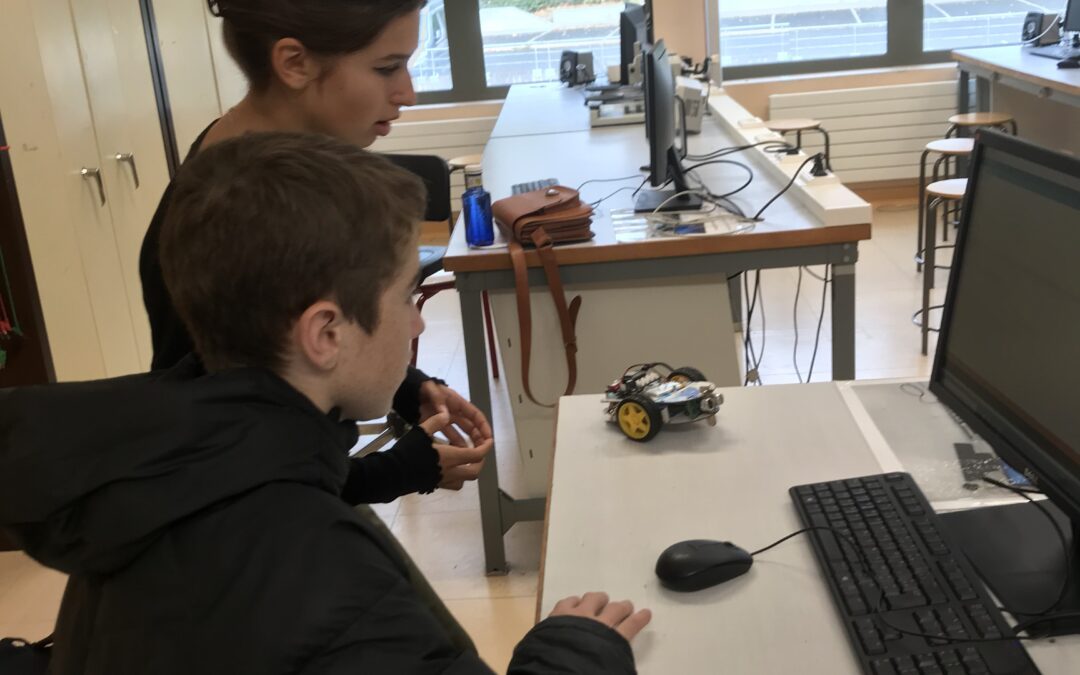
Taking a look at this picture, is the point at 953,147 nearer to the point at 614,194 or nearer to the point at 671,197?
the point at 614,194

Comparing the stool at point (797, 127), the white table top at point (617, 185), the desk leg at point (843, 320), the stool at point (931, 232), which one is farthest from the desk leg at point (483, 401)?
the stool at point (797, 127)

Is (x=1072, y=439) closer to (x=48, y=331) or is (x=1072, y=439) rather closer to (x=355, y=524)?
(x=355, y=524)

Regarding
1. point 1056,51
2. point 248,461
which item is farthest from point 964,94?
point 248,461

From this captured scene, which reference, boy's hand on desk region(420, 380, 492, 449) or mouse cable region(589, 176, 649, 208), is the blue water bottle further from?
boy's hand on desk region(420, 380, 492, 449)

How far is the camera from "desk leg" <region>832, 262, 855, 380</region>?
2.35m

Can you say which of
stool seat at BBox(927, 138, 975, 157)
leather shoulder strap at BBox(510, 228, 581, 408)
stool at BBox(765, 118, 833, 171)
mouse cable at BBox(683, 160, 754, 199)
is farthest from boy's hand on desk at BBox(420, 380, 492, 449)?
stool at BBox(765, 118, 833, 171)

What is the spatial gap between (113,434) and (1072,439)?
2.93 ft

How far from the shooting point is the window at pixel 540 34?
6238 mm

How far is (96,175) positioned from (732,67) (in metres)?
4.10

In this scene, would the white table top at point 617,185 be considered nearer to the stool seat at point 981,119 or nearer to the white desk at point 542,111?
the white desk at point 542,111

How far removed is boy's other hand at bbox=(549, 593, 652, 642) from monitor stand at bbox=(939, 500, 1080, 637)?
0.37 meters

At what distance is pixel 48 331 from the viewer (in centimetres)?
296

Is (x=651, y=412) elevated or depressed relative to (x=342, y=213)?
depressed

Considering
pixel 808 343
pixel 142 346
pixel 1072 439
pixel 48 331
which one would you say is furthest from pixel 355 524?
pixel 808 343
